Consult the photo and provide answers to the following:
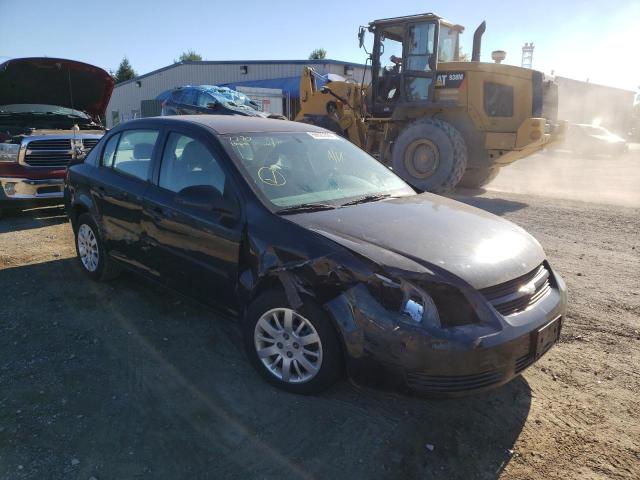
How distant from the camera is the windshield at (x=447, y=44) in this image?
33.4ft

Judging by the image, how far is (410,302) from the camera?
97.6 inches

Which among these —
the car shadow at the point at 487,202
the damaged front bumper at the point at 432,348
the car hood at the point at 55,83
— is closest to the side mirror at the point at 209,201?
the damaged front bumper at the point at 432,348

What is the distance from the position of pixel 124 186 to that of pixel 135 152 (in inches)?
12.5

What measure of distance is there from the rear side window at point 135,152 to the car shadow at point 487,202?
599 centimetres

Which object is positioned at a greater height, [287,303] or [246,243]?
[246,243]

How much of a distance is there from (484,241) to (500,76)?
755 cm

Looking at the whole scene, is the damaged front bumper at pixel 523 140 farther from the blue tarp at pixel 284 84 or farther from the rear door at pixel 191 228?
the blue tarp at pixel 284 84

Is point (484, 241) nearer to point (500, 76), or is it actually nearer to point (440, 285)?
point (440, 285)

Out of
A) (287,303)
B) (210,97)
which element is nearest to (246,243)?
(287,303)

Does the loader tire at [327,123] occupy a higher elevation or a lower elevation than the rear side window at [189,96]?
lower

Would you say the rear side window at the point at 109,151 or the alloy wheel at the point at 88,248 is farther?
the alloy wheel at the point at 88,248

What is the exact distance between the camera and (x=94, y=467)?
235 cm

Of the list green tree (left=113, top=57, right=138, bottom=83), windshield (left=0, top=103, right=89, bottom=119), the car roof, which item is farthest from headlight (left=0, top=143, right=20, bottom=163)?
green tree (left=113, top=57, right=138, bottom=83)

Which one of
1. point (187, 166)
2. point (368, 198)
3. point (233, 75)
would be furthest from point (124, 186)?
point (233, 75)
